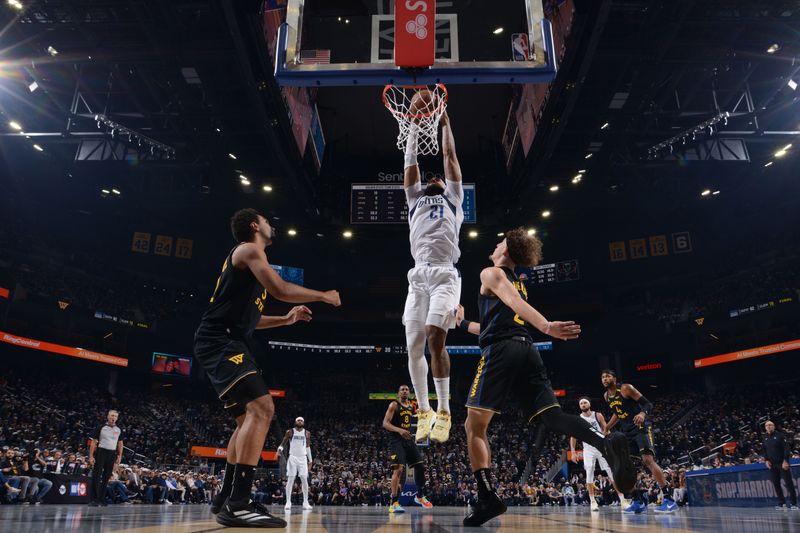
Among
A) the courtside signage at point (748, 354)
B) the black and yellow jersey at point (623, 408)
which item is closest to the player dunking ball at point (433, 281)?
the black and yellow jersey at point (623, 408)

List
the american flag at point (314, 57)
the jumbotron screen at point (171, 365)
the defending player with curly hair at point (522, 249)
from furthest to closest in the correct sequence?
the jumbotron screen at point (171, 365) < the american flag at point (314, 57) < the defending player with curly hair at point (522, 249)

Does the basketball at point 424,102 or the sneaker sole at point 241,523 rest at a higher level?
the basketball at point 424,102

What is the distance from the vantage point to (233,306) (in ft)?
14.0

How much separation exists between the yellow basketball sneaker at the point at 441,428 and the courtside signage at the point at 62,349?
1022 inches

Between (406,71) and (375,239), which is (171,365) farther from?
(406,71)

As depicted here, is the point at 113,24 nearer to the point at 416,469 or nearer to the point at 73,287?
the point at 416,469

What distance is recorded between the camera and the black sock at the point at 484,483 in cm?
424

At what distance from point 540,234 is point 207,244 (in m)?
18.1

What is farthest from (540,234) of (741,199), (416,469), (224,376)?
(224,376)

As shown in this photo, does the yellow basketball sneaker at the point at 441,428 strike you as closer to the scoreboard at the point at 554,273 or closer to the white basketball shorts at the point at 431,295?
the white basketball shorts at the point at 431,295

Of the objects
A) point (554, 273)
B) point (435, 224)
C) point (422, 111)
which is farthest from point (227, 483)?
point (554, 273)

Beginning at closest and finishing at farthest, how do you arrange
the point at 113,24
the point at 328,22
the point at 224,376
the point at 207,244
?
the point at 224,376 → the point at 113,24 → the point at 328,22 → the point at 207,244

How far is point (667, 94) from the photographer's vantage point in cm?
1611

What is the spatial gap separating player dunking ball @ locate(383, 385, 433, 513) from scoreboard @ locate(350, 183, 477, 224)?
31.4 feet
